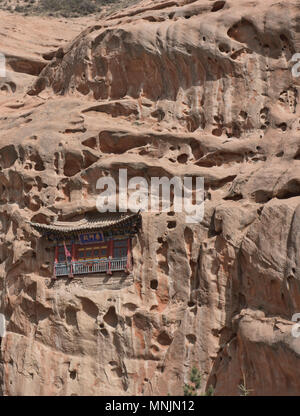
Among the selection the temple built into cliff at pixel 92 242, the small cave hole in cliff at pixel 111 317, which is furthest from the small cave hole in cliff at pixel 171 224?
the small cave hole in cliff at pixel 111 317

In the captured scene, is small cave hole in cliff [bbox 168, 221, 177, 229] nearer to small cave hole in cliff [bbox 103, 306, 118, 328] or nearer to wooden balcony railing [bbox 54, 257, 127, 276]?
wooden balcony railing [bbox 54, 257, 127, 276]

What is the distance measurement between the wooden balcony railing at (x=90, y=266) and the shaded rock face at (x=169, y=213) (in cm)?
26

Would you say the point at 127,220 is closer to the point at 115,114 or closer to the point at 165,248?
the point at 165,248

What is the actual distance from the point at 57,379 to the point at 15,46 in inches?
570

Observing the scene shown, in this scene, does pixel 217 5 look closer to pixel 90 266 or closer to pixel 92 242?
pixel 92 242

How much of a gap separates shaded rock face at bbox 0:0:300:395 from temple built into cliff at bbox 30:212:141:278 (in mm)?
308

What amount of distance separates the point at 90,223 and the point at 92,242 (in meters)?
0.51

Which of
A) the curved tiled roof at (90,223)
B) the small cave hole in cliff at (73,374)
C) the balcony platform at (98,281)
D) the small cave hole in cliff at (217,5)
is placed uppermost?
the small cave hole in cliff at (217,5)

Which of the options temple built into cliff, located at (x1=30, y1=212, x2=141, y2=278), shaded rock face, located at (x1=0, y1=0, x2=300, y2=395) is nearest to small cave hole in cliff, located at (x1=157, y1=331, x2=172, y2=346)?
shaded rock face, located at (x1=0, y1=0, x2=300, y2=395)


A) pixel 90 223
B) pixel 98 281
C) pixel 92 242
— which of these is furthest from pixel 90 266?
pixel 90 223

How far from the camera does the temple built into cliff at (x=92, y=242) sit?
22500mm

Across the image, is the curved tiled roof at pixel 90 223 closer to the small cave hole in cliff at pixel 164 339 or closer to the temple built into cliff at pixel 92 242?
the temple built into cliff at pixel 92 242
